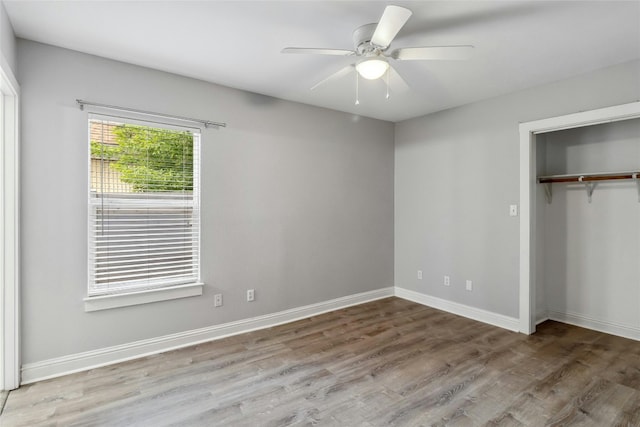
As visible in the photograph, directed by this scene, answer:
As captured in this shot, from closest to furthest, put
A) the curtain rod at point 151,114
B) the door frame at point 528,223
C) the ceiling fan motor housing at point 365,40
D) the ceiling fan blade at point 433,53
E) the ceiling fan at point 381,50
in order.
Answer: the ceiling fan at point 381,50
the ceiling fan blade at point 433,53
the ceiling fan motor housing at point 365,40
the curtain rod at point 151,114
the door frame at point 528,223

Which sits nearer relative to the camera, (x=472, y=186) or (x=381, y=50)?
(x=381, y=50)

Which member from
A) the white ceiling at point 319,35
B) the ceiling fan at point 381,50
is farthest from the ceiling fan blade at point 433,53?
the white ceiling at point 319,35

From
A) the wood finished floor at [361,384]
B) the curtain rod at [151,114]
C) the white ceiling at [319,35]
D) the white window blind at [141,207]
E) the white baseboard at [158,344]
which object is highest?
the white ceiling at [319,35]

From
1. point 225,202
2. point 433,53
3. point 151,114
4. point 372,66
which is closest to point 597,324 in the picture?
point 433,53

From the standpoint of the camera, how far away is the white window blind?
2.80 m

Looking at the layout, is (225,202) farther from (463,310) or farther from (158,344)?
(463,310)

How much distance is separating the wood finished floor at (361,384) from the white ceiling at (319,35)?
253 cm

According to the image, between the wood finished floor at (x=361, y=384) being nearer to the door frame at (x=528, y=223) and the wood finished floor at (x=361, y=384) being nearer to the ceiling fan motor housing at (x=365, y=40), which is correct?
the door frame at (x=528, y=223)

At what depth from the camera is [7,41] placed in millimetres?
2182

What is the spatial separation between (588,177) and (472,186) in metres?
1.09

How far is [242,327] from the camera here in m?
3.54

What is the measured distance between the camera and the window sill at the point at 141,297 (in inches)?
108

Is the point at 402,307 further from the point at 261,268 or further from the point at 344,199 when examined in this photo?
the point at 261,268

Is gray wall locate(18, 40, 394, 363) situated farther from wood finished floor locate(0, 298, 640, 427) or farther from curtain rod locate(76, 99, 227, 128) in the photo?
wood finished floor locate(0, 298, 640, 427)
